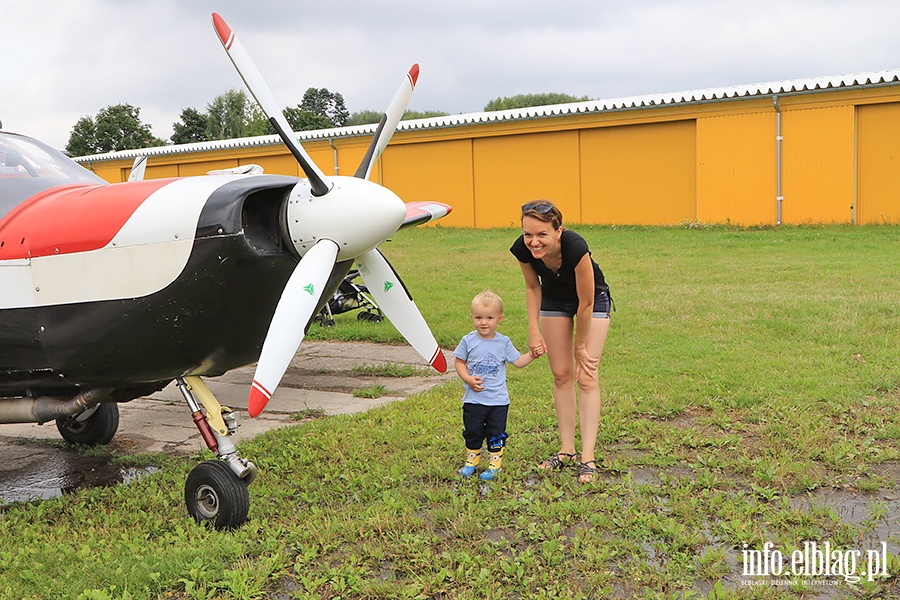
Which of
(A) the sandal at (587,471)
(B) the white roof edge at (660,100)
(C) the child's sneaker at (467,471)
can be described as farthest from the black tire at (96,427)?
(B) the white roof edge at (660,100)

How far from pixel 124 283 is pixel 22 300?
2.11 feet

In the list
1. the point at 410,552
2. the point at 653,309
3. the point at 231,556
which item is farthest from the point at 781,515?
the point at 653,309

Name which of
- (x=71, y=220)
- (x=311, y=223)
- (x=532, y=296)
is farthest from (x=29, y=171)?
(x=532, y=296)

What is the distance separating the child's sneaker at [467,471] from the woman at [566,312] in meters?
0.42

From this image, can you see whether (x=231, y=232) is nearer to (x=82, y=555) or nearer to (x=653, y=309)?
(x=82, y=555)

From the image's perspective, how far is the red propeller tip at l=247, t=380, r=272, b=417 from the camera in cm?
356

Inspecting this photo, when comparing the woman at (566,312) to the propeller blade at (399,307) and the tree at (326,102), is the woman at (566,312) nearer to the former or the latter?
the propeller blade at (399,307)

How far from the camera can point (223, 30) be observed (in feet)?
13.3

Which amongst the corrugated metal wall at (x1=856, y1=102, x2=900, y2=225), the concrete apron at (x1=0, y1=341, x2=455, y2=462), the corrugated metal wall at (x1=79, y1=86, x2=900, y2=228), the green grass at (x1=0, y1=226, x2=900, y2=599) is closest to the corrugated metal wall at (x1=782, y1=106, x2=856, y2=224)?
the corrugated metal wall at (x1=79, y1=86, x2=900, y2=228)

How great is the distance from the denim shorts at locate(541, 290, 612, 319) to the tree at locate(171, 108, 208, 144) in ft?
209

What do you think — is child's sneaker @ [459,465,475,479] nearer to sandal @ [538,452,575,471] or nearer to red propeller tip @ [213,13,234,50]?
sandal @ [538,452,575,471]

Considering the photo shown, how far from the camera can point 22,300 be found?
4352mm

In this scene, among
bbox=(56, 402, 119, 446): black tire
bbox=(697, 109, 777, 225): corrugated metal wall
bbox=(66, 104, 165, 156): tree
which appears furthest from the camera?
bbox=(66, 104, 165, 156): tree

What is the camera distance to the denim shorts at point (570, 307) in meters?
4.77
